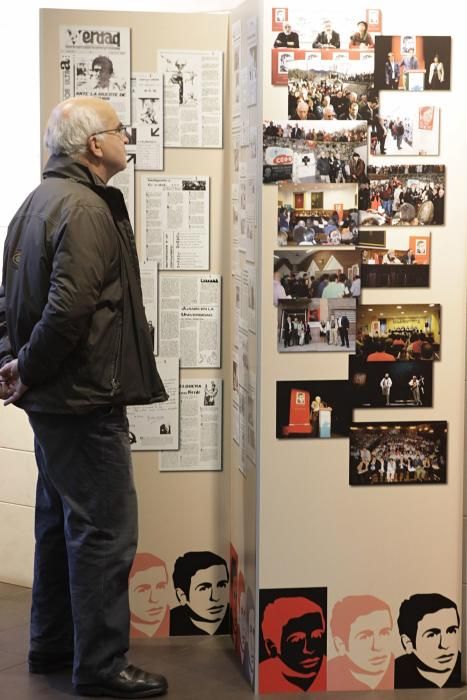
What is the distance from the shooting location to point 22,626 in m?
4.04

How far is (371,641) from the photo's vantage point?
3.44 metres

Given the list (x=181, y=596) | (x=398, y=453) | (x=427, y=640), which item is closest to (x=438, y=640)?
(x=427, y=640)

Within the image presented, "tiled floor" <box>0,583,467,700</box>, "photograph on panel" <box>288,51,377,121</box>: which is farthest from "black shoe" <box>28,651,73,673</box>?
"photograph on panel" <box>288,51,377,121</box>

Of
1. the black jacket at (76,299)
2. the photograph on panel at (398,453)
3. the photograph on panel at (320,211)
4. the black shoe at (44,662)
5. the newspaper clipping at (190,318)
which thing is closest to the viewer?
the black jacket at (76,299)

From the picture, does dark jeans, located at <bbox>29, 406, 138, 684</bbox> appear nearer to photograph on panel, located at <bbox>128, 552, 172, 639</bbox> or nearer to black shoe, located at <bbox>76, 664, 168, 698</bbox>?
black shoe, located at <bbox>76, 664, 168, 698</bbox>

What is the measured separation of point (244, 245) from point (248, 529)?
0.84 meters

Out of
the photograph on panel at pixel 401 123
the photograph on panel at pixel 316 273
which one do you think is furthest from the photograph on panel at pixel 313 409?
the photograph on panel at pixel 401 123

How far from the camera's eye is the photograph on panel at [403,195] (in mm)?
3309

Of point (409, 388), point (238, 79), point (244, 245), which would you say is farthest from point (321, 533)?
point (238, 79)

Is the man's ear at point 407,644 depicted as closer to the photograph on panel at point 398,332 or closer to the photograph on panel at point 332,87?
the photograph on panel at point 398,332

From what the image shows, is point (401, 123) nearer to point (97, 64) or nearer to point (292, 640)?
point (97, 64)

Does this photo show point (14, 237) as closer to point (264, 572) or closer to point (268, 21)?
point (268, 21)

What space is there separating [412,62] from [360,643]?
5.39ft

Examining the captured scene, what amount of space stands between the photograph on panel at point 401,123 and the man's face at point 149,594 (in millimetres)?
1544
